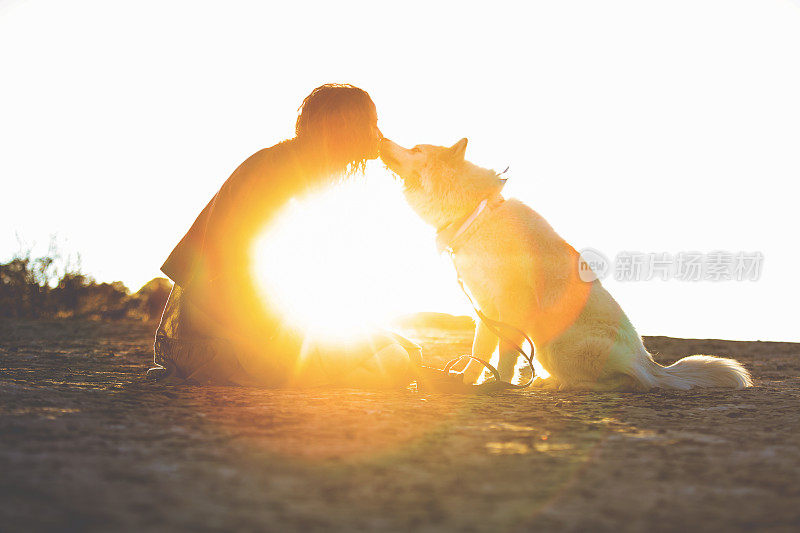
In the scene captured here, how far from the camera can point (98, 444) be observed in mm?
1973

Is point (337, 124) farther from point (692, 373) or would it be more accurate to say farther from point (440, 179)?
point (692, 373)

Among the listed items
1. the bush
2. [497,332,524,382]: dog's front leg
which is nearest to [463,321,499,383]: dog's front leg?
[497,332,524,382]: dog's front leg

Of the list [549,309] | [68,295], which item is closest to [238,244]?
[549,309]

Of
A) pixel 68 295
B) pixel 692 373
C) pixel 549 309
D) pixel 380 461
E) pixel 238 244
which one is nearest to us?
pixel 380 461

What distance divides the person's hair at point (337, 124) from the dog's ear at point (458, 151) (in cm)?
106

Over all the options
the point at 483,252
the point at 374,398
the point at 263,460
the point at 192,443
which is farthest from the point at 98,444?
the point at 483,252

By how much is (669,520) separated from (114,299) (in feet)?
44.1

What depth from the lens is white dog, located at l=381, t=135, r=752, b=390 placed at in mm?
4148

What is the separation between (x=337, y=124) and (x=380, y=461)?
2403 mm

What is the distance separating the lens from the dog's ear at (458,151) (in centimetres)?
472

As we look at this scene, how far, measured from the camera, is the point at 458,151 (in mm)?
4730

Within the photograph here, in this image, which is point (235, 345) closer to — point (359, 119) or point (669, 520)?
point (359, 119)

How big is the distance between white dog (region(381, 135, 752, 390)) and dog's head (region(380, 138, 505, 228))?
6 centimetres

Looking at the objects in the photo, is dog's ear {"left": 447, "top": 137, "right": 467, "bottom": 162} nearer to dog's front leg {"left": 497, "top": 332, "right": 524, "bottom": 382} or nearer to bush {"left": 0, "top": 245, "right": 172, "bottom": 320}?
dog's front leg {"left": 497, "top": 332, "right": 524, "bottom": 382}
